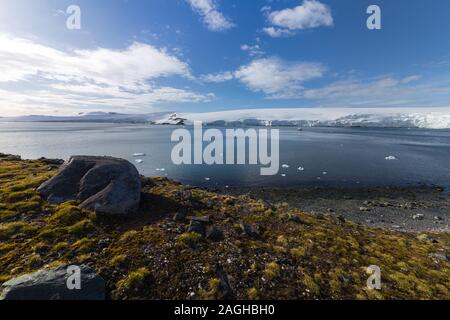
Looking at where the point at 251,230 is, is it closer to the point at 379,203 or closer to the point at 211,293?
the point at 211,293

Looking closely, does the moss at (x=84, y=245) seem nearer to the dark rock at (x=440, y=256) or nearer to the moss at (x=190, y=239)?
the moss at (x=190, y=239)

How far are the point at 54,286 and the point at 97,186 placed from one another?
6.99 meters

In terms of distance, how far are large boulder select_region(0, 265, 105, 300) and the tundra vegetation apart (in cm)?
53

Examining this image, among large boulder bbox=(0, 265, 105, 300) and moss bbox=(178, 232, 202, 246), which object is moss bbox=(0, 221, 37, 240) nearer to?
large boulder bbox=(0, 265, 105, 300)

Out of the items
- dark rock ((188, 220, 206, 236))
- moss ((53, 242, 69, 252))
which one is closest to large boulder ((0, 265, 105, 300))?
moss ((53, 242, 69, 252))

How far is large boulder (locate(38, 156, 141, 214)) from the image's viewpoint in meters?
12.7

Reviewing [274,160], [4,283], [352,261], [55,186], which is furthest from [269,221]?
[274,160]

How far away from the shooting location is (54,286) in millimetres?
7574

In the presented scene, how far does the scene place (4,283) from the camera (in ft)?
24.9

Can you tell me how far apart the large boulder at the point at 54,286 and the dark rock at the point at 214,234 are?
17.0ft

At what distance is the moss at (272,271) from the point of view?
9491 millimetres

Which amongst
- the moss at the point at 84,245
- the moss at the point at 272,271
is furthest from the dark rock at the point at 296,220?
the moss at the point at 84,245

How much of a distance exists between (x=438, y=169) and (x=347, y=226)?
51.6 m
